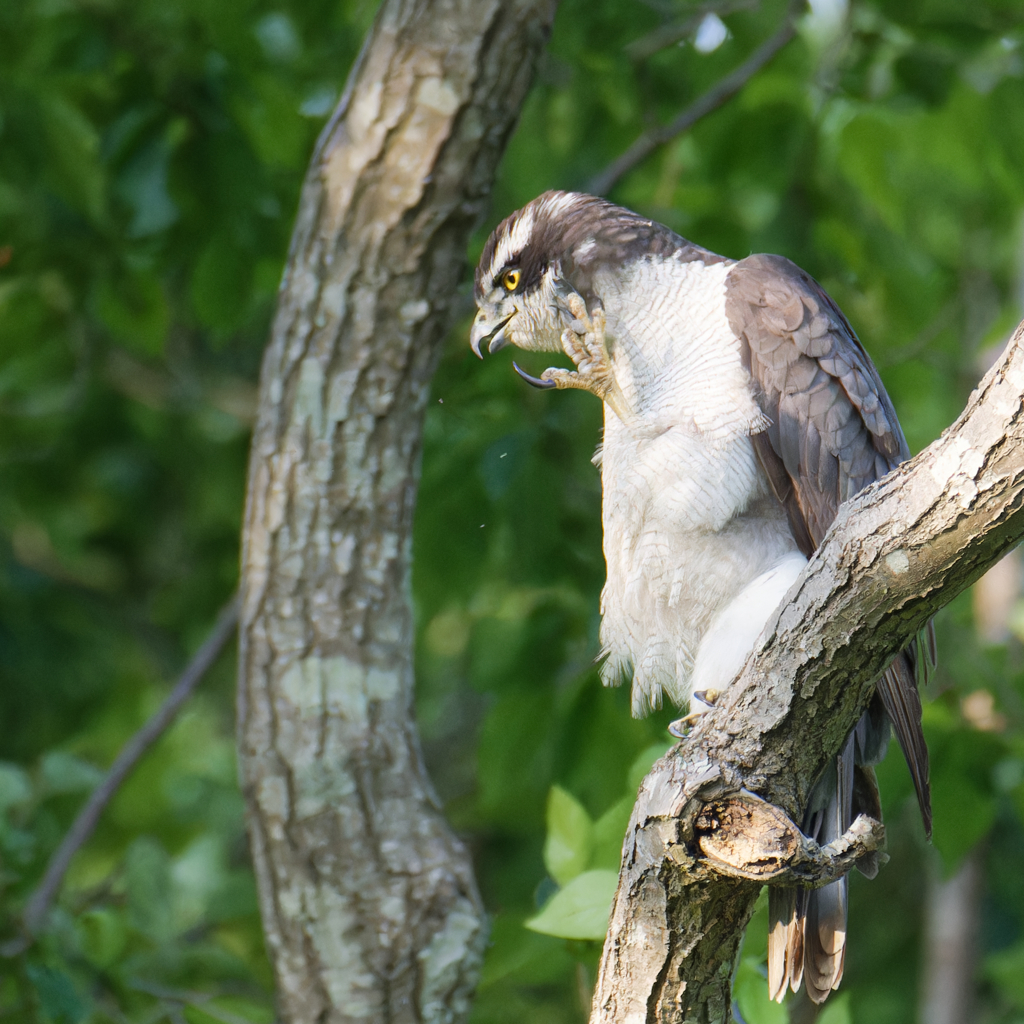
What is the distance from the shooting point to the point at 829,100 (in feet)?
14.0

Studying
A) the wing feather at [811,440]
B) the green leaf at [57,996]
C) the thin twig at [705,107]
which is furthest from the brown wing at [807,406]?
the green leaf at [57,996]

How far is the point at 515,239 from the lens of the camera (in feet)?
9.56

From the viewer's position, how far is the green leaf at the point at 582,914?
2391 millimetres

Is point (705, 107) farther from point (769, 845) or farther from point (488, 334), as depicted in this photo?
point (769, 845)

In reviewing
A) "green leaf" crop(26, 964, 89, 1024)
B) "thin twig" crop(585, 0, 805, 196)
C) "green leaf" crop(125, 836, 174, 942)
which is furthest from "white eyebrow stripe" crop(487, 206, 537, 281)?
"green leaf" crop(26, 964, 89, 1024)

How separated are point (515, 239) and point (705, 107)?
5.33 feet

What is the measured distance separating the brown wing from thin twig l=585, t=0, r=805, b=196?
1653mm

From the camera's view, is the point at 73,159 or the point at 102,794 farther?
the point at 73,159

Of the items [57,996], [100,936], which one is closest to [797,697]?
[57,996]

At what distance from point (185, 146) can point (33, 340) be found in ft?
3.06

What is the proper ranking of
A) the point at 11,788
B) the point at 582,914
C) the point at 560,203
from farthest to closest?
the point at 11,788, the point at 560,203, the point at 582,914

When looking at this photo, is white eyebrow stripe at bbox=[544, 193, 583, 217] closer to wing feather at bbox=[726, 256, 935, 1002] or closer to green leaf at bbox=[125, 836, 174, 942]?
wing feather at bbox=[726, 256, 935, 1002]

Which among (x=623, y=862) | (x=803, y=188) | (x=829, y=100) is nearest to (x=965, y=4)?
(x=829, y=100)

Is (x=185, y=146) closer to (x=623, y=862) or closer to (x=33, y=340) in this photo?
(x=33, y=340)
